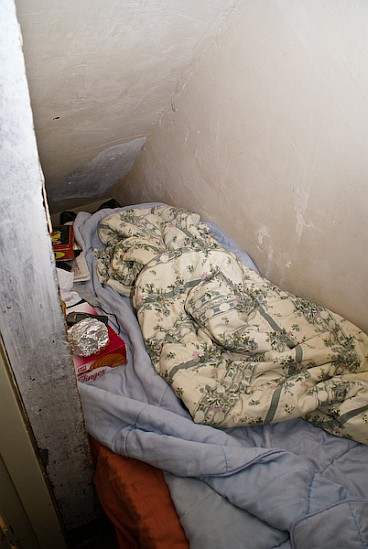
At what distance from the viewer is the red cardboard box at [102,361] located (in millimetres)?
1121

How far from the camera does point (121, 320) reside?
→ 1355 millimetres

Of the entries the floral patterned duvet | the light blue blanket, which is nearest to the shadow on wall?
the floral patterned duvet

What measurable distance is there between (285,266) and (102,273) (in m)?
0.71

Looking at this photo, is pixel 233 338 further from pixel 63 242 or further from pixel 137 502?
pixel 63 242

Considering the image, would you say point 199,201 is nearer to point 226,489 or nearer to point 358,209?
point 358,209

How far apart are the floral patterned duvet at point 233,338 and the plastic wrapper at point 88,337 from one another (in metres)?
0.15

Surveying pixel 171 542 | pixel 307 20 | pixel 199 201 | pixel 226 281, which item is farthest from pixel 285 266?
pixel 171 542

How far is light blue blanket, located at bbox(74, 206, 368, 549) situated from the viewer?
82 centimetres

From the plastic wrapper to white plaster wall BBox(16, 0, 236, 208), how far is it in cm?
74

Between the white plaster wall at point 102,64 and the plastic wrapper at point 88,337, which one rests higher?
the white plaster wall at point 102,64

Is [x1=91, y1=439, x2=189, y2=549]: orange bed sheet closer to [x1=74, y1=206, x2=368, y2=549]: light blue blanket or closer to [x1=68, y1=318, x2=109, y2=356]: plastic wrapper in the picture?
[x1=74, y1=206, x2=368, y2=549]: light blue blanket

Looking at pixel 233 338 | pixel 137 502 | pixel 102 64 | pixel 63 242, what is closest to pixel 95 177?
pixel 63 242

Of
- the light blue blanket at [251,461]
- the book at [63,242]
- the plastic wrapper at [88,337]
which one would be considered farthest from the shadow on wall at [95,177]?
the light blue blanket at [251,461]

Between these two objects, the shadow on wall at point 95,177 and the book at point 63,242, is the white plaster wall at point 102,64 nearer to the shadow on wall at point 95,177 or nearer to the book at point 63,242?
the shadow on wall at point 95,177
